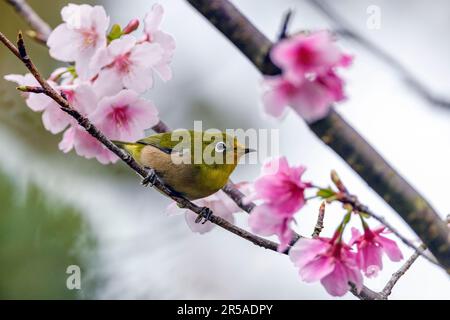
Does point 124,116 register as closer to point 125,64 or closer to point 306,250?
point 125,64

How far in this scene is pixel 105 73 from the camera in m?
1.12

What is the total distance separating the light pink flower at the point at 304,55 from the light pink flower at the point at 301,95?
0.04 ft

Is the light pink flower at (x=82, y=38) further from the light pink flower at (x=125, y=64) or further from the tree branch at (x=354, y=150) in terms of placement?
the tree branch at (x=354, y=150)

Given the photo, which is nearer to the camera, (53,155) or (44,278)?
(44,278)

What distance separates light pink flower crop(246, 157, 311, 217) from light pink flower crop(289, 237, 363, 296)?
8 centimetres

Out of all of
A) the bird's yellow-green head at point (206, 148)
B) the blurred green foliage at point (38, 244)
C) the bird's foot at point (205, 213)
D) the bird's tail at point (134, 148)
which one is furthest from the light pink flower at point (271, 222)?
the blurred green foliage at point (38, 244)

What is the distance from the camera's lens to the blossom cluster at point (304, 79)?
56 centimetres

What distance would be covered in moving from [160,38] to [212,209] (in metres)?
0.33

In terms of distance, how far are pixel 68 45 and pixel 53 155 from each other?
1274 millimetres

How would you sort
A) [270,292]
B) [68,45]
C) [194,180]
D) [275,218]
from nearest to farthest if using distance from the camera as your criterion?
[275,218], [68,45], [194,180], [270,292]

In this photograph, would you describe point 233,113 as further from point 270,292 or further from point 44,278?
point 44,278

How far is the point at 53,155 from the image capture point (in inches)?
92.7

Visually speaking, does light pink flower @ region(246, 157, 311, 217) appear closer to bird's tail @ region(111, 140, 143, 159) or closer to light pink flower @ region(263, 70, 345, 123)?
light pink flower @ region(263, 70, 345, 123)
